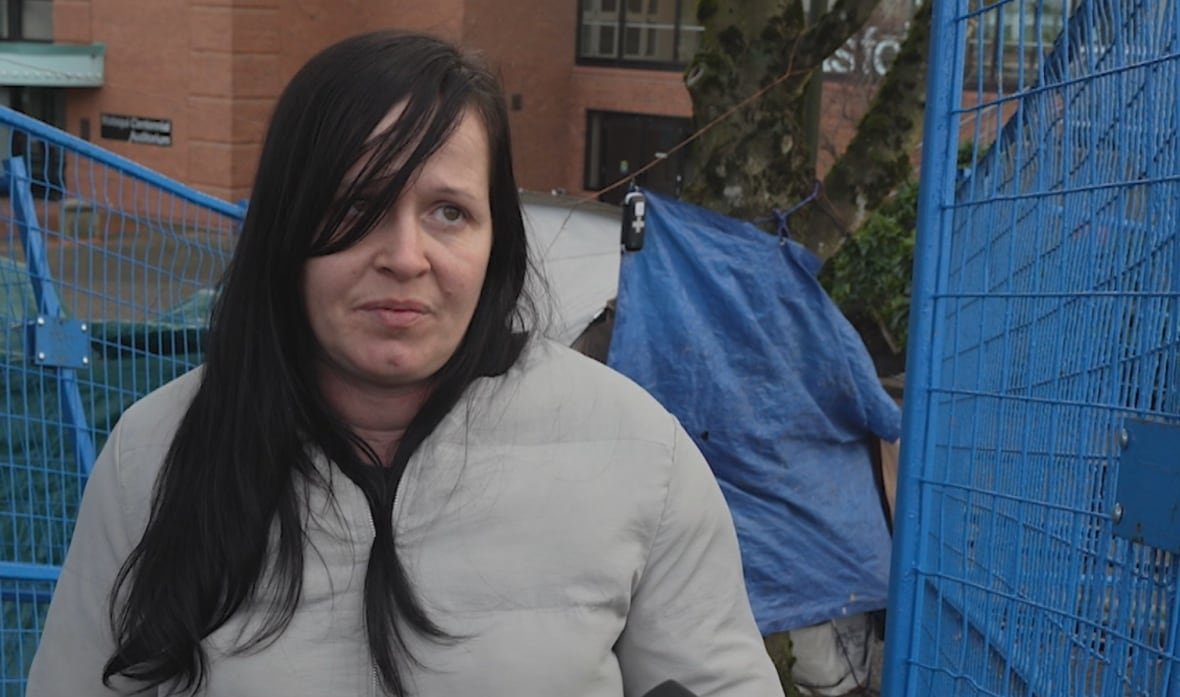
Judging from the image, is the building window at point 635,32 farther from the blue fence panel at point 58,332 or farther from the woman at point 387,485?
Result: the woman at point 387,485

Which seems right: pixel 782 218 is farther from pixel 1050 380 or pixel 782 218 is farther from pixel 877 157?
pixel 1050 380

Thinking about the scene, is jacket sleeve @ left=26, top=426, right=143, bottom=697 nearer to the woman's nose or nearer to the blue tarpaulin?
the woman's nose

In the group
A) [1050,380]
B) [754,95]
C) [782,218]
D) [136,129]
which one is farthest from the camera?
[136,129]

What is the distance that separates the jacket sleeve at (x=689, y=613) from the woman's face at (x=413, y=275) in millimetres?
333

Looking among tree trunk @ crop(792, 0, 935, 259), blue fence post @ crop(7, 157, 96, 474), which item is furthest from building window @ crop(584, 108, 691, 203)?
blue fence post @ crop(7, 157, 96, 474)

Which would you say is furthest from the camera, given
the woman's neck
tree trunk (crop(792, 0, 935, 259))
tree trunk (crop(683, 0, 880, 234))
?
tree trunk (crop(792, 0, 935, 259))

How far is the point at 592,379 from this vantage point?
193 centimetres

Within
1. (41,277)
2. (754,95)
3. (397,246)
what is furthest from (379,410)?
(754,95)

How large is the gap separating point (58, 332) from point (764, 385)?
2306 mm

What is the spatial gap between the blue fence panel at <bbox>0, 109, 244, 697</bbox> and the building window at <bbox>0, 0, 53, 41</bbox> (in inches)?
671

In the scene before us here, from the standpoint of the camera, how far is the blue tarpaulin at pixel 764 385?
5.05 meters

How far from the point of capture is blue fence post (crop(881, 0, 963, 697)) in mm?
2945

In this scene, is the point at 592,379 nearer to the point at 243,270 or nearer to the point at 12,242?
the point at 243,270

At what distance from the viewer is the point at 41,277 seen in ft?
12.7
